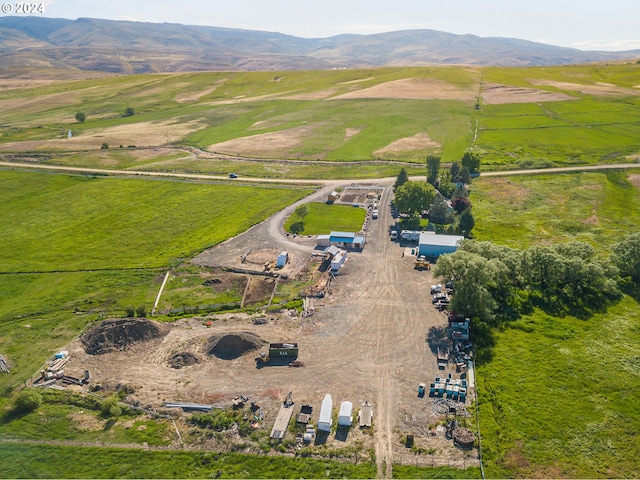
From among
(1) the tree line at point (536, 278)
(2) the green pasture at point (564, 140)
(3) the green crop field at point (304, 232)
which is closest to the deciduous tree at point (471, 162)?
(3) the green crop field at point (304, 232)

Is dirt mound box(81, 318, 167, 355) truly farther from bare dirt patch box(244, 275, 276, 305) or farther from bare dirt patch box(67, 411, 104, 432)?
bare dirt patch box(244, 275, 276, 305)

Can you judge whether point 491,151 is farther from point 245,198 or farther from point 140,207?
point 140,207

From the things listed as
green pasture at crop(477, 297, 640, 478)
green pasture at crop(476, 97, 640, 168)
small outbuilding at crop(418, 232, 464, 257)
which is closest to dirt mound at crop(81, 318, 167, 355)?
green pasture at crop(477, 297, 640, 478)

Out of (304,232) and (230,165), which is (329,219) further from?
(230,165)

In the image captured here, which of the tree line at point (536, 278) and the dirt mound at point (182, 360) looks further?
the tree line at point (536, 278)

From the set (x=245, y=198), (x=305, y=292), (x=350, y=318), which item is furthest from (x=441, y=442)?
(x=245, y=198)

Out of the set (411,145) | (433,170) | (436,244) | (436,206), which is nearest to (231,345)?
(436,244)

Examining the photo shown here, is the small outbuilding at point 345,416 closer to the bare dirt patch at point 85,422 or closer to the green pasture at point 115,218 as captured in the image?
the bare dirt patch at point 85,422
